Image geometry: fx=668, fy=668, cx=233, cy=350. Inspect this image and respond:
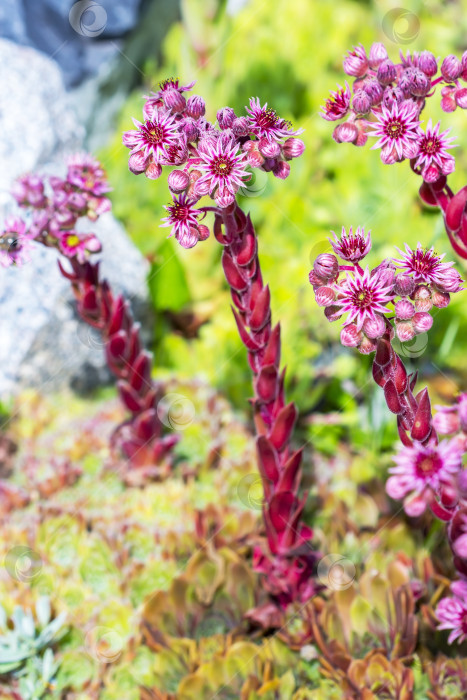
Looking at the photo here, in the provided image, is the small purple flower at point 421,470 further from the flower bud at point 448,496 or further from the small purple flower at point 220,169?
the small purple flower at point 220,169

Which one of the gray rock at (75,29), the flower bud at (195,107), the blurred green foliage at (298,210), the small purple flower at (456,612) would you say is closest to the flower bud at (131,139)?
the flower bud at (195,107)

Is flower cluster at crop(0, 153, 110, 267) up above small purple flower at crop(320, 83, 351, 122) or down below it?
below

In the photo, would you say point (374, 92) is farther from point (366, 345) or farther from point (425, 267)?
point (366, 345)

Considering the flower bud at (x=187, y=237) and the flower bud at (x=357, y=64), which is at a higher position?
the flower bud at (x=357, y=64)

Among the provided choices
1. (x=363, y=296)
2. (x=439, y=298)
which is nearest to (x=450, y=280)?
(x=439, y=298)

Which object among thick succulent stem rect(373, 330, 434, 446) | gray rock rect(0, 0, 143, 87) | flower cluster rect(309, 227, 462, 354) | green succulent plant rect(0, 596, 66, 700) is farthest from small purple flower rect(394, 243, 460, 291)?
gray rock rect(0, 0, 143, 87)

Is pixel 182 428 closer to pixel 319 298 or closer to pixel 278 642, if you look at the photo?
pixel 278 642

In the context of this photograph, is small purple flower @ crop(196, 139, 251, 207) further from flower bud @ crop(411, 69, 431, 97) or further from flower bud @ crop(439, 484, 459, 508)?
flower bud @ crop(439, 484, 459, 508)

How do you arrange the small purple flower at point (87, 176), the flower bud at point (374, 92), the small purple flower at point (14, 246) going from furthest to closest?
1. the small purple flower at point (87, 176)
2. the small purple flower at point (14, 246)
3. the flower bud at point (374, 92)
